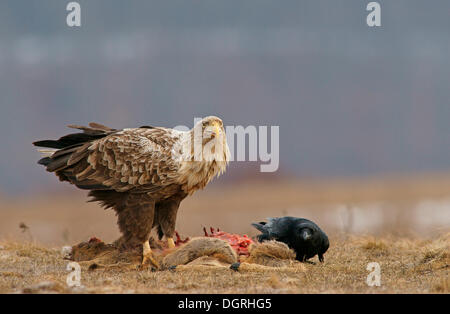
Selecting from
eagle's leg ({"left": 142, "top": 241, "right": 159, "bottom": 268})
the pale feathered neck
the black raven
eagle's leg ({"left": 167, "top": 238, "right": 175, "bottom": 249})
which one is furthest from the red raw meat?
eagle's leg ({"left": 142, "top": 241, "right": 159, "bottom": 268})

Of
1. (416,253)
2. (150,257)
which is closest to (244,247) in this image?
(150,257)

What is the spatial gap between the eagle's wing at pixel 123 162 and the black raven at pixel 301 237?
1.88 meters

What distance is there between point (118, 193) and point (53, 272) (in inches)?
59.2

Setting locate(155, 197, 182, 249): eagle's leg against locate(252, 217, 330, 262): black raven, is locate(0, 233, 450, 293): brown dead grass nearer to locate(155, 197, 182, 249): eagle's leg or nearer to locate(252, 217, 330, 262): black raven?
locate(252, 217, 330, 262): black raven

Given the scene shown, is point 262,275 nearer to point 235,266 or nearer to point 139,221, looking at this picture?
point 235,266

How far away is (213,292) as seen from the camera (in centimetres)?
807

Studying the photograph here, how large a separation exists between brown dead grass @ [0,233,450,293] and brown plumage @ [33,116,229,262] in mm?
944

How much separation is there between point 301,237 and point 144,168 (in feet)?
8.49

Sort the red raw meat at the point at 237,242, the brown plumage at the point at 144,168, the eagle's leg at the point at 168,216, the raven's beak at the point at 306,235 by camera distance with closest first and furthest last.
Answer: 1. the brown plumage at the point at 144,168
2. the raven's beak at the point at 306,235
3. the red raw meat at the point at 237,242
4. the eagle's leg at the point at 168,216

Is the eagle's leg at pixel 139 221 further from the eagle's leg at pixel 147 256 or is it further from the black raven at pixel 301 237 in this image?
the black raven at pixel 301 237

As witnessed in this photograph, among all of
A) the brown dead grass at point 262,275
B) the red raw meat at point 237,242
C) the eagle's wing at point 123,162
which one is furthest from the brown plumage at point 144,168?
the brown dead grass at point 262,275

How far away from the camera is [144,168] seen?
10.4m

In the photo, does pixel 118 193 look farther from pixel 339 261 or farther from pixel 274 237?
pixel 339 261

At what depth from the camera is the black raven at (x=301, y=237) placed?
10.5 m
